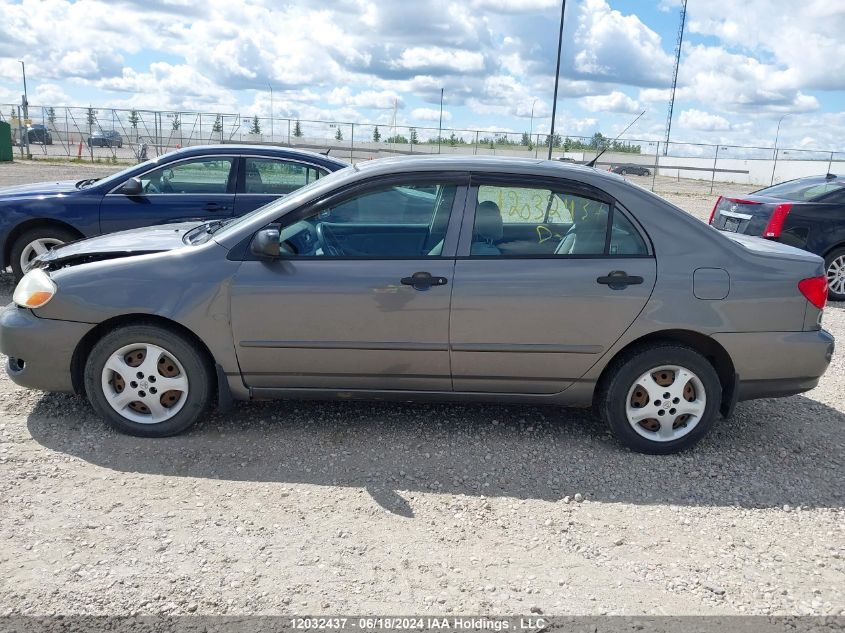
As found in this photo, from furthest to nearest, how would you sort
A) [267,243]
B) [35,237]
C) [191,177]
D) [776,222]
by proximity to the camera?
[776,222] → [191,177] → [35,237] → [267,243]

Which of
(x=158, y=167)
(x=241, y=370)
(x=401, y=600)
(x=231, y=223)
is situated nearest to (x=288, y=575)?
(x=401, y=600)

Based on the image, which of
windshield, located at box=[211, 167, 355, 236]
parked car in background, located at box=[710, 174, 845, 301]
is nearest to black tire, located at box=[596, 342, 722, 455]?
windshield, located at box=[211, 167, 355, 236]

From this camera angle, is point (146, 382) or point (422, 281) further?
point (146, 382)

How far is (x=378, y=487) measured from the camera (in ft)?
12.5

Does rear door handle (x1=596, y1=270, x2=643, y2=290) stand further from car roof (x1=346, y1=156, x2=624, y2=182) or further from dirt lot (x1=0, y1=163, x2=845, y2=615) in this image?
dirt lot (x1=0, y1=163, x2=845, y2=615)

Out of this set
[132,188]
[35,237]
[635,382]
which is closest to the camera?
[635,382]

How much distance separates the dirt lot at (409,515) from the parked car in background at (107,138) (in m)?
32.8

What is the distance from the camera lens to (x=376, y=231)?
4.46 m

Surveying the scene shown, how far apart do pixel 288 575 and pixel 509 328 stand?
71.2 inches

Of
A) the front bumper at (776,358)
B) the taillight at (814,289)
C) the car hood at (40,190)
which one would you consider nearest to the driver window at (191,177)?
the car hood at (40,190)

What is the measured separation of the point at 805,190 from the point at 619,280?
6.91m

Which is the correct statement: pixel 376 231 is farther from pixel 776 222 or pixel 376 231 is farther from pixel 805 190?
pixel 805 190

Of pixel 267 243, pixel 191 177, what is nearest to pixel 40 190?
pixel 191 177

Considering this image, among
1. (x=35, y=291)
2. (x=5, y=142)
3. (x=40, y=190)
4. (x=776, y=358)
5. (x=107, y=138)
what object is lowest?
(x=776, y=358)
